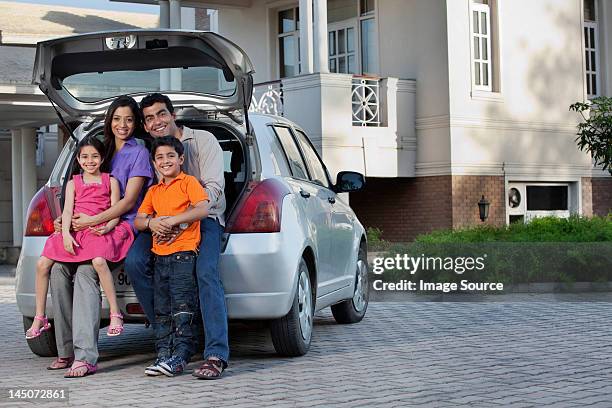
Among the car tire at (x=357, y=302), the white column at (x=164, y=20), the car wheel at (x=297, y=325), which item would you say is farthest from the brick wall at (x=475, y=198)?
the car wheel at (x=297, y=325)

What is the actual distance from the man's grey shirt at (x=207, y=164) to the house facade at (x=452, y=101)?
11.5m

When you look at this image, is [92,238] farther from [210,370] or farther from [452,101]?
[452,101]

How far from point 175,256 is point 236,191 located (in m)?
1.18

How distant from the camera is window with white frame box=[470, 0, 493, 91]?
2080 cm

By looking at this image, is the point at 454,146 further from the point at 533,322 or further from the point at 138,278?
the point at 138,278

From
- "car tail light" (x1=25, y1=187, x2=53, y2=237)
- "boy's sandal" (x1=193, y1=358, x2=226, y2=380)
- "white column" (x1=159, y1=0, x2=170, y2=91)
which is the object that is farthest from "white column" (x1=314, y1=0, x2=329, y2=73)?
"boy's sandal" (x1=193, y1=358, x2=226, y2=380)

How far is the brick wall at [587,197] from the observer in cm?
2258

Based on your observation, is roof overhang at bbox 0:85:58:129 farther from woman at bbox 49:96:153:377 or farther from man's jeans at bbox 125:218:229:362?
man's jeans at bbox 125:218:229:362

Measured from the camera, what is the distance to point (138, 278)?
297 inches

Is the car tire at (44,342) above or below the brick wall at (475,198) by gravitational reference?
below

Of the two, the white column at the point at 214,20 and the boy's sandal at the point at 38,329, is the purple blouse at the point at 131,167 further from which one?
the white column at the point at 214,20

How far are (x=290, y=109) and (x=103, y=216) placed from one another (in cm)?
1249

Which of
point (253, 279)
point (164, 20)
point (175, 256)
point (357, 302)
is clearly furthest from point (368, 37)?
point (175, 256)

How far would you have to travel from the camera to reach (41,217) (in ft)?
26.6
